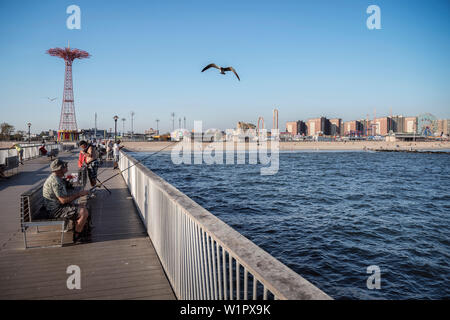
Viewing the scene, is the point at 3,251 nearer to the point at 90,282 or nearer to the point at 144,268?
the point at 90,282

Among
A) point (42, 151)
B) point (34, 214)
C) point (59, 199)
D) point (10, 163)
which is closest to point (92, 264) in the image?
point (59, 199)

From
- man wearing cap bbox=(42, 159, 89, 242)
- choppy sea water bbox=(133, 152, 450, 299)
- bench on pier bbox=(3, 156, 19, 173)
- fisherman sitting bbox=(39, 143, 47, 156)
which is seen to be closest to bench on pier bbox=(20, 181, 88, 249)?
man wearing cap bbox=(42, 159, 89, 242)

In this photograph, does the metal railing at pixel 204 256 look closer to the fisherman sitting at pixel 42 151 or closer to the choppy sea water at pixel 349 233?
the choppy sea water at pixel 349 233

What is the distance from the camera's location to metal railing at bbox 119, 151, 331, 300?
160 centimetres

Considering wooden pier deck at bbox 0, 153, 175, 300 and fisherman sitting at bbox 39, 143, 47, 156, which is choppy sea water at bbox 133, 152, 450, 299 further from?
fisherman sitting at bbox 39, 143, 47, 156

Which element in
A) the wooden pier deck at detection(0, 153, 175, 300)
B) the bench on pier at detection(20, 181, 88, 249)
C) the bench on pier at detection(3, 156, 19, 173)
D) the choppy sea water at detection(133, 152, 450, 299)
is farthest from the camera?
the bench on pier at detection(3, 156, 19, 173)

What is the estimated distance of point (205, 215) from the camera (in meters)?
2.69

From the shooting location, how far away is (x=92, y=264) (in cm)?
408

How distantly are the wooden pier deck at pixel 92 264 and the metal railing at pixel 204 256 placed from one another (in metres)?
0.23

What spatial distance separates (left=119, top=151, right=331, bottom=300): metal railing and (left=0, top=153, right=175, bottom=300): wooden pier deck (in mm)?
230

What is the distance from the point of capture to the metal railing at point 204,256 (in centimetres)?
160

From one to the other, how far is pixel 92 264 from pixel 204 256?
2.31 metres
